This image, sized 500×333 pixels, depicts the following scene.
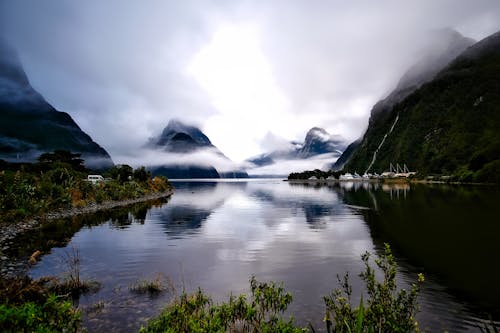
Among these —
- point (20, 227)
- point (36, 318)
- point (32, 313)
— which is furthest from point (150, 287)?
point (20, 227)

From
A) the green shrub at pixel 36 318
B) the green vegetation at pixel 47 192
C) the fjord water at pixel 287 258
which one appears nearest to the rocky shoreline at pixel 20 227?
the green vegetation at pixel 47 192

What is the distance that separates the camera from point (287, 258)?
29188mm

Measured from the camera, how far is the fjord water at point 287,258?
1747 cm

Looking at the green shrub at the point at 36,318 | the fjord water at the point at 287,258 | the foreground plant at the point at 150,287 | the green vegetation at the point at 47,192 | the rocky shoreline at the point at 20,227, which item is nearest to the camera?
the green shrub at the point at 36,318

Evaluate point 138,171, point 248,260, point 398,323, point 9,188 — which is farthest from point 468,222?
point 138,171

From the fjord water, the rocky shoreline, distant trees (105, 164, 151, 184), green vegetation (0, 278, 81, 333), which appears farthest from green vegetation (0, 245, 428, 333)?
distant trees (105, 164, 151, 184)

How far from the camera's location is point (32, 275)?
23.6 m

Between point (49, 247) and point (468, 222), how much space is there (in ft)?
174

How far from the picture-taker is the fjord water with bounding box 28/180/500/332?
17.5 metres

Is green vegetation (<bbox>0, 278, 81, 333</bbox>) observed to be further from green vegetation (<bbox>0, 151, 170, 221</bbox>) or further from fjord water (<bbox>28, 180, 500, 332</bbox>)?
green vegetation (<bbox>0, 151, 170, 221</bbox>)

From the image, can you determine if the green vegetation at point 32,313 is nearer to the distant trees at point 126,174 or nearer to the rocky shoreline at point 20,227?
the rocky shoreline at point 20,227

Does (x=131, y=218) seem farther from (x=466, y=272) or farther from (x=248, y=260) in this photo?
(x=466, y=272)

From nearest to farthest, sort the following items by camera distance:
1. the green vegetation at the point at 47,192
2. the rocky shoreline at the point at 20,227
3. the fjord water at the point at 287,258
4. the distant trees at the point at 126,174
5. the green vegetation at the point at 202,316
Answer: the green vegetation at the point at 202,316 < the fjord water at the point at 287,258 < the rocky shoreline at the point at 20,227 < the green vegetation at the point at 47,192 < the distant trees at the point at 126,174

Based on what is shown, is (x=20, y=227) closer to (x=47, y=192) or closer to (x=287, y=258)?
(x=47, y=192)
